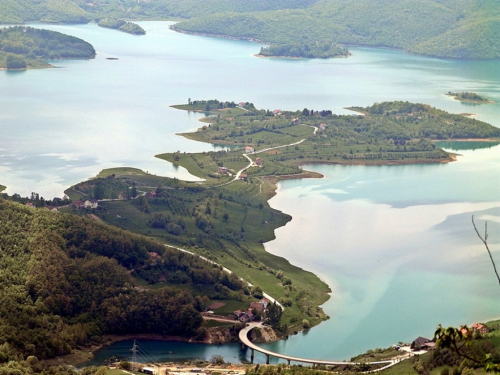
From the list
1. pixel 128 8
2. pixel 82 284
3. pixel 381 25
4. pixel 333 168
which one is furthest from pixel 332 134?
pixel 128 8

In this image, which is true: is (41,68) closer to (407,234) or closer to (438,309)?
(407,234)

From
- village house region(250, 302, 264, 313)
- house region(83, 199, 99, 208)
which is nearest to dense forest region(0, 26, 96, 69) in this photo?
house region(83, 199, 99, 208)

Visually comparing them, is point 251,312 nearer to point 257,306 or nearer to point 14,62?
point 257,306

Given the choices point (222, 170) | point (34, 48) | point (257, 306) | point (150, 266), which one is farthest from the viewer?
point (34, 48)

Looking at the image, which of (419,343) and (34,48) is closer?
(419,343)

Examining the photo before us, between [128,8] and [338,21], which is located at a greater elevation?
[338,21]

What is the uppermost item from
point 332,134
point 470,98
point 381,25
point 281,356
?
point 381,25

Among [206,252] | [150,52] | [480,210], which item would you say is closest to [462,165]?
[480,210]

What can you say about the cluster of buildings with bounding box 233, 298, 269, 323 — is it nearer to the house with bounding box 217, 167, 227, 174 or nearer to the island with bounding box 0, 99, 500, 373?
the island with bounding box 0, 99, 500, 373
